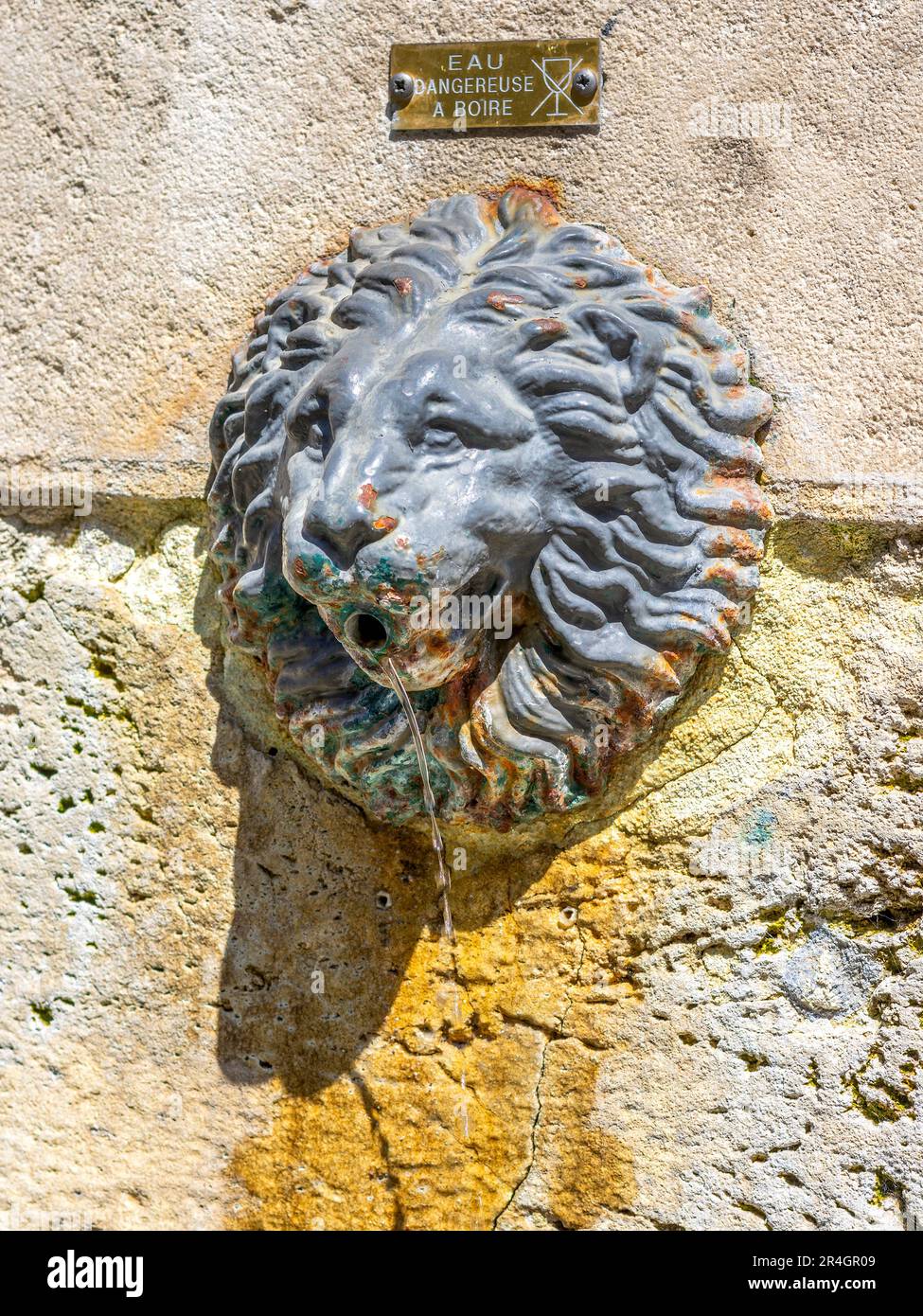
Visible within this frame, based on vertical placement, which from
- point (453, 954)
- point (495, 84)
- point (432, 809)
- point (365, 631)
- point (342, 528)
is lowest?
point (453, 954)

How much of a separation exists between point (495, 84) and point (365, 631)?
0.74m

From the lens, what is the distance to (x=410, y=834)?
5.36 feet

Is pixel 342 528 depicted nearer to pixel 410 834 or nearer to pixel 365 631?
pixel 365 631

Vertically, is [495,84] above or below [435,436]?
above

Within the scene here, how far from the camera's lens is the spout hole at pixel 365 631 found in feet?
4.33

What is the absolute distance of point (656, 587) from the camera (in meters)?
1.41

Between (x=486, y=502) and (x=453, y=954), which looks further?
(x=453, y=954)

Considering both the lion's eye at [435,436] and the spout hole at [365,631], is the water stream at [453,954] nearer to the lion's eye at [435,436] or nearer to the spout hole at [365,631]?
the spout hole at [365,631]

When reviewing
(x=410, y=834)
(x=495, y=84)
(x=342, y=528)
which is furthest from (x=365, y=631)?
(x=495, y=84)

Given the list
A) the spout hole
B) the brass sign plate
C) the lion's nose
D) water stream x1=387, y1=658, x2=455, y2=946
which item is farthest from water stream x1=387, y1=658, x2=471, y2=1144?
the brass sign plate

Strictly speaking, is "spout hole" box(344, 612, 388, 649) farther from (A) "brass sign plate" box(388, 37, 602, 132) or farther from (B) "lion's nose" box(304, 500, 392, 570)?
(A) "brass sign plate" box(388, 37, 602, 132)

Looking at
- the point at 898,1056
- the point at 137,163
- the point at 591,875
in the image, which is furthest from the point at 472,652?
the point at 137,163

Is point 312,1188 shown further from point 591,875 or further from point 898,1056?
point 898,1056

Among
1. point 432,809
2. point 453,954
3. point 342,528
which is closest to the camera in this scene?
point 342,528
